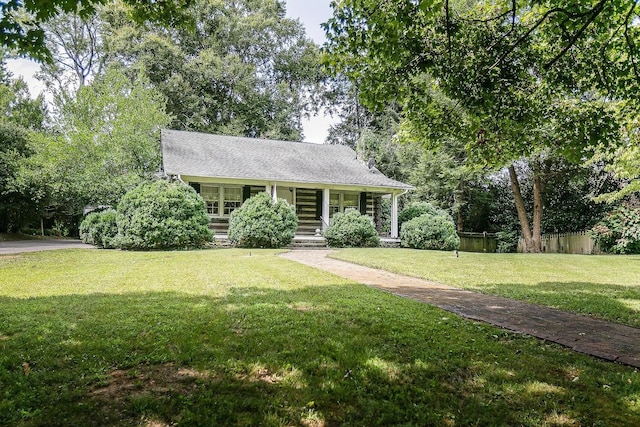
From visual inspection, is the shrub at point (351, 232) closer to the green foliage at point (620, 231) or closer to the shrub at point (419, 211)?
the shrub at point (419, 211)

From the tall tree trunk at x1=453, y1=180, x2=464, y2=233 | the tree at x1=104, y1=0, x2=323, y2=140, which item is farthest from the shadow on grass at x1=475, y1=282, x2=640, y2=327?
the tree at x1=104, y1=0, x2=323, y2=140

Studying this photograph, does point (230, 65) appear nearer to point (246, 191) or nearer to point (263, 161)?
point (263, 161)

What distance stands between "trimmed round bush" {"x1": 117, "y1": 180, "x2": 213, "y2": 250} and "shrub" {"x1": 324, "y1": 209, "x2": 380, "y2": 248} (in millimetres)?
5520

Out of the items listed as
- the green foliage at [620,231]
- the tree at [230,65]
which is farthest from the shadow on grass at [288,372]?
the tree at [230,65]

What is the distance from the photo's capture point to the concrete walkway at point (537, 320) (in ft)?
12.4

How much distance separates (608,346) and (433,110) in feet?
15.2

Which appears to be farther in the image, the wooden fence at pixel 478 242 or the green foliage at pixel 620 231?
the wooden fence at pixel 478 242

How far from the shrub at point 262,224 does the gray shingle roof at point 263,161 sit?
2809mm

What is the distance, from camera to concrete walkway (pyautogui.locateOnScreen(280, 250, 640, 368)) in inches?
149

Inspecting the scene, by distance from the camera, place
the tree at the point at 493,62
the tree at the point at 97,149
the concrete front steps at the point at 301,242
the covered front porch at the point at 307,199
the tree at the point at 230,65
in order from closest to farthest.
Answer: the tree at the point at 493,62, the concrete front steps at the point at 301,242, the tree at the point at 97,149, the covered front porch at the point at 307,199, the tree at the point at 230,65

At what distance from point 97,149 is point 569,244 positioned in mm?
24859

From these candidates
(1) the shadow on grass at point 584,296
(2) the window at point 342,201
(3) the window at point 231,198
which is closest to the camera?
(1) the shadow on grass at point 584,296

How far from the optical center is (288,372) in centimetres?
302

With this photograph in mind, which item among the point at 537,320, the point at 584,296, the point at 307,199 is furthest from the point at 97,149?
the point at 584,296
